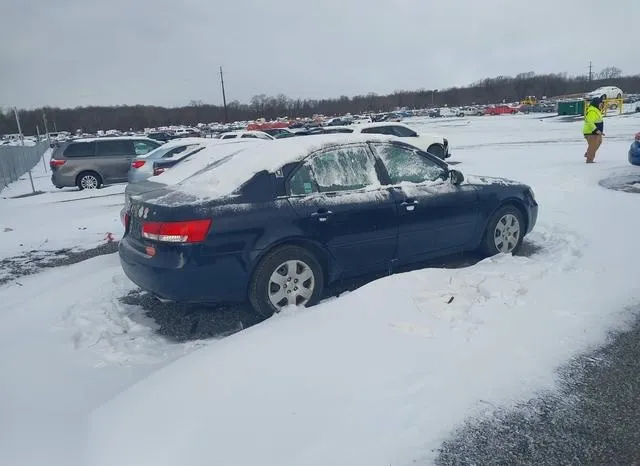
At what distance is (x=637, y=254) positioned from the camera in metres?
5.36

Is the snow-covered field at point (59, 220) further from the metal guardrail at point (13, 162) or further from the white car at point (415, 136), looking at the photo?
the white car at point (415, 136)

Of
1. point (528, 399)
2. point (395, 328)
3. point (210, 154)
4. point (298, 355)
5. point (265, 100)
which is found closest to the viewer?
point (528, 399)

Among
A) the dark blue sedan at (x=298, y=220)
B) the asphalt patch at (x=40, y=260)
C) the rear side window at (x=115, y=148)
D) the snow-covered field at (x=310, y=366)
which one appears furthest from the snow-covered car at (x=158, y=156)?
the dark blue sedan at (x=298, y=220)

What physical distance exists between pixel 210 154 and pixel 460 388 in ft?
13.9

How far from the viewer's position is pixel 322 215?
4461 mm

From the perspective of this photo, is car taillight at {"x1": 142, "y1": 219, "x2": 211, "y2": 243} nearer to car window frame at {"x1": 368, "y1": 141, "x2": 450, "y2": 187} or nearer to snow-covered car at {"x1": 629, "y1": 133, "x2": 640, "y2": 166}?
car window frame at {"x1": 368, "y1": 141, "x2": 450, "y2": 187}

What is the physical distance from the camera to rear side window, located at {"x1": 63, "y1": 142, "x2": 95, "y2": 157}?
1638cm

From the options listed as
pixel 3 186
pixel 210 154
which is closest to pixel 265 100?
pixel 3 186

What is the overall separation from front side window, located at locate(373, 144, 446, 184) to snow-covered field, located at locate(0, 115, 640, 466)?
3.46 ft

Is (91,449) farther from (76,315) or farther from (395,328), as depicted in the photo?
(76,315)

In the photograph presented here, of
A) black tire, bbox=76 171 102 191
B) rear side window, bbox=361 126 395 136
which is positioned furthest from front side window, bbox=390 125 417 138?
black tire, bbox=76 171 102 191

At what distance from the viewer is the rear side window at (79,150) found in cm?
1638

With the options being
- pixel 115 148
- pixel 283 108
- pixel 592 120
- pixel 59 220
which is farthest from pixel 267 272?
pixel 283 108

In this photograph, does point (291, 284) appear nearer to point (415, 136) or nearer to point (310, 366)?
point (310, 366)
